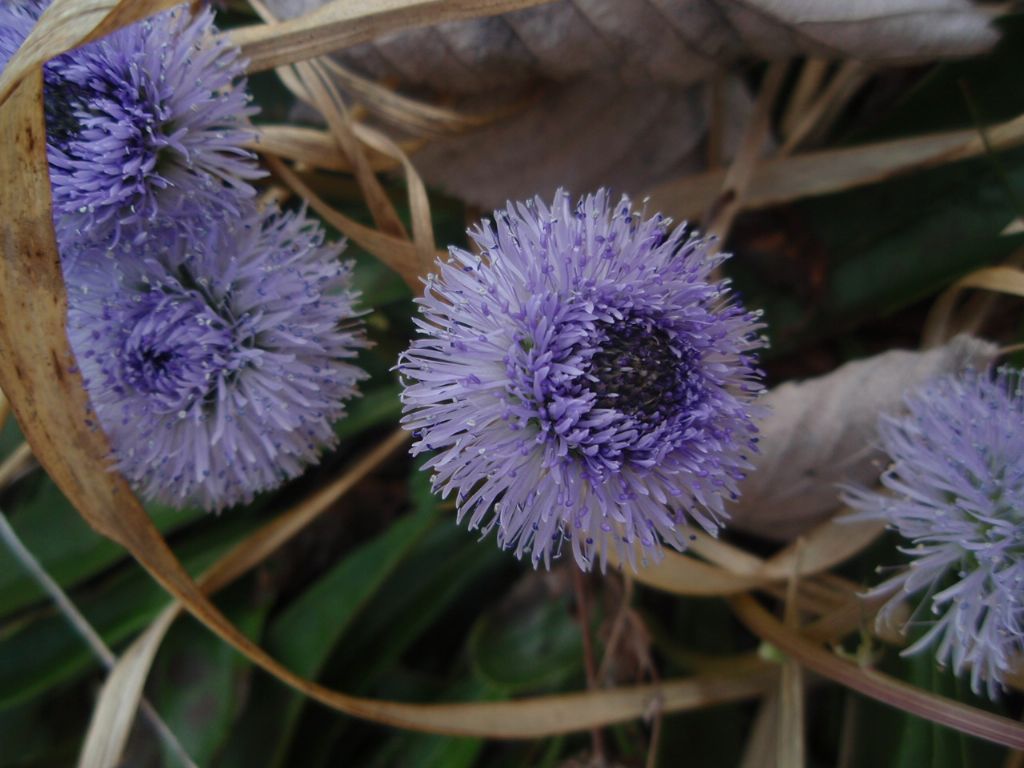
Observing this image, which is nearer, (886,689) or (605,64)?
(886,689)

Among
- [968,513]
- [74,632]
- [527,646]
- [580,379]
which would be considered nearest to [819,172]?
[968,513]

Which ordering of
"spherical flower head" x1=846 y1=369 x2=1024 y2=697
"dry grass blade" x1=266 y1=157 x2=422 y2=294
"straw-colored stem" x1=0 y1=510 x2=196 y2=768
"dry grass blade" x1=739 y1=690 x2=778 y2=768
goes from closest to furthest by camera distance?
"spherical flower head" x1=846 y1=369 x2=1024 y2=697
"dry grass blade" x1=266 y1=157 x2=422 y2=294
"straw-colored stem" x1=0 y1=510 x2=196 y2=768
"dry grass blade" x1=739 y1=690 x2=778 y2=768

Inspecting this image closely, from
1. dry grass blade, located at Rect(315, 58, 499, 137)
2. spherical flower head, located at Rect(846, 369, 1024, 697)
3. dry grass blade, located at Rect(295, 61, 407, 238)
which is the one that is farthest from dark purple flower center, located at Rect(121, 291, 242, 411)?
spherical flower head, located at Rect(846, 369, 1024, 697)

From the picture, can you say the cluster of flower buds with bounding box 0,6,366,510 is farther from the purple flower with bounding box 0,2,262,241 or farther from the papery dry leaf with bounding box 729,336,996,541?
the papery dry leaf with bounding box 729,336,996,541

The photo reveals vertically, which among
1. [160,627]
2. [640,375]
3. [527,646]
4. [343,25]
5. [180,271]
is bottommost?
[527,646]

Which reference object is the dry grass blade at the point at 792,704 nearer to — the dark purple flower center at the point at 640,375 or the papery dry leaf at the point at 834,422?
the papery dry leaf at the point at 834,422

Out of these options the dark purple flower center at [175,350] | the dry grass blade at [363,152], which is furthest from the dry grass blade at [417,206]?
the dark purple flower center at [175,350]

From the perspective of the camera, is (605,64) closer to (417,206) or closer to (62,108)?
(417,206)

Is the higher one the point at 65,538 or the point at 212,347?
the point at 212,347
